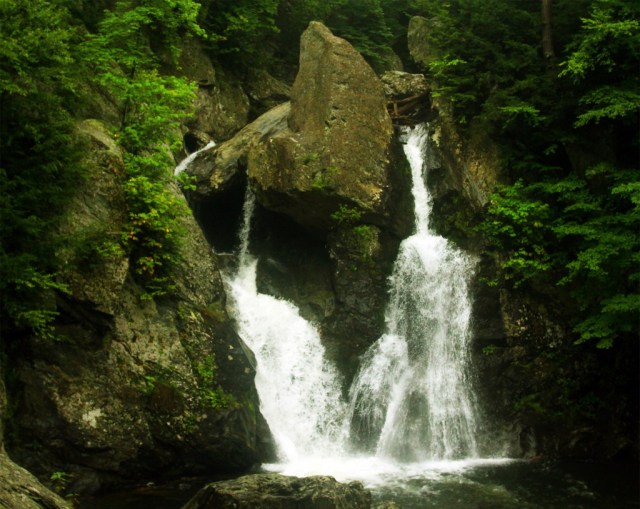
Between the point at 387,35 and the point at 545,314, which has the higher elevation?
the point at 387,35

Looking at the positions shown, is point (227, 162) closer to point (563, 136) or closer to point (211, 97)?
point (211, 97)

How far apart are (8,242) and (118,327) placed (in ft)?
8.25

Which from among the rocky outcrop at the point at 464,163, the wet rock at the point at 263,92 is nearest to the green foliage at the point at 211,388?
the rocky outcrop at the point at 464,163

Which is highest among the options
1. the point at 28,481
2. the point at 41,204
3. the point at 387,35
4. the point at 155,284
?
the point at 387,35

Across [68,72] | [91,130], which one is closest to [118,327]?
[91,130]

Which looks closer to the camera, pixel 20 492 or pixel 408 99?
pixel 20 492

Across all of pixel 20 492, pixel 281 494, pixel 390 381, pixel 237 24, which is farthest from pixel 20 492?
pixel 237 24

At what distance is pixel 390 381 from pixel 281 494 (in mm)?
5819

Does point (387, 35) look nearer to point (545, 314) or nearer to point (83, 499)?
point (545, 314)

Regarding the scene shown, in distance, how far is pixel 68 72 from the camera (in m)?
10.4

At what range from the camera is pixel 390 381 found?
13508 millimetres

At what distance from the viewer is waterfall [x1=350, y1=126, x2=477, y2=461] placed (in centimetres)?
1274

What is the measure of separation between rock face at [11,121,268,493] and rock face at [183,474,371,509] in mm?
2435

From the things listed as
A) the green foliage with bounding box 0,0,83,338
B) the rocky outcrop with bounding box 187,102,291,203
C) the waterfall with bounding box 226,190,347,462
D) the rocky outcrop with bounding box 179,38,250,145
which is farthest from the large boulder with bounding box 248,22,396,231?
the green foliage with bounding box 0,0,83,338
